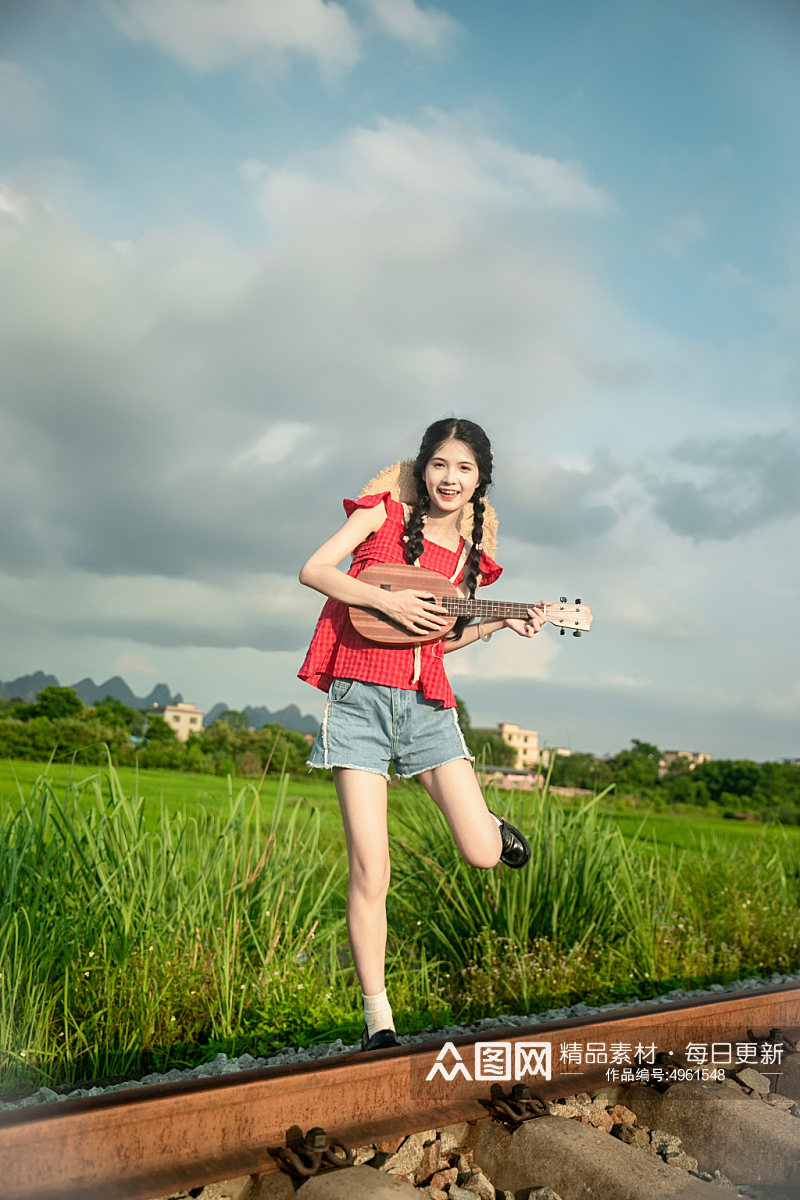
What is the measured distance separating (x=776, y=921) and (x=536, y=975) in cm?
257

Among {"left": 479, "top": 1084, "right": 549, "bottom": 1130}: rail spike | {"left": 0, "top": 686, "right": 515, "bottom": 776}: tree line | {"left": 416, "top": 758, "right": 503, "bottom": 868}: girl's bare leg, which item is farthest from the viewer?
{"left": 0, "top": 686, "right": 515, "bottom": 776}: tree line

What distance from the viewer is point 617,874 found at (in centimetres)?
521

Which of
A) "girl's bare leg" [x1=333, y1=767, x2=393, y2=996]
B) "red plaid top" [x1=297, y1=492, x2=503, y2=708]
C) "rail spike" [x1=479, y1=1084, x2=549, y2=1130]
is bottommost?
"rail spike" [x1=479, y1=1084, x2=549, y2=1130]

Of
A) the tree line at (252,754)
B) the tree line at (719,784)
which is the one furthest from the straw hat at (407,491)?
the tree line at (719,784)

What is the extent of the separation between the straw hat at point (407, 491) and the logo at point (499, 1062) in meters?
1.64

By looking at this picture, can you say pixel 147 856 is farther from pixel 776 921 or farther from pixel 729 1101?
pixel 776 921

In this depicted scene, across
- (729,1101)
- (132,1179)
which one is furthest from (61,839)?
(729,1101)

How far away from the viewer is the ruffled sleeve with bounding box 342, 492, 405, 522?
319 centimetres

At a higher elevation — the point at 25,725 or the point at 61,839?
the point at 25,725

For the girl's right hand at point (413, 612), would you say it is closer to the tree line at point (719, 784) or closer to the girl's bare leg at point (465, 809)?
the girl's bare leg at point (465, 809)

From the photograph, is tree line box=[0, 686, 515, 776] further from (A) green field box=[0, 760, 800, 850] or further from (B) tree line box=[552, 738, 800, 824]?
(B) tree line box=[552, 738, 800, 824]

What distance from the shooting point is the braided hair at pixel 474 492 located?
319 cm

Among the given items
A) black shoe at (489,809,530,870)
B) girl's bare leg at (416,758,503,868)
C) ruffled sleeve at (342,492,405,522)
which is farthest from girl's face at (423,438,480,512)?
black shoe at (489,809,530,870)

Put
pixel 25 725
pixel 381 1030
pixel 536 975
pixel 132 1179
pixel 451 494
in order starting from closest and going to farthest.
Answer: pixel 132 1179 < pixel 381 1030 < pixel 451 494 < pixel 536 975 < pixel 25 725
